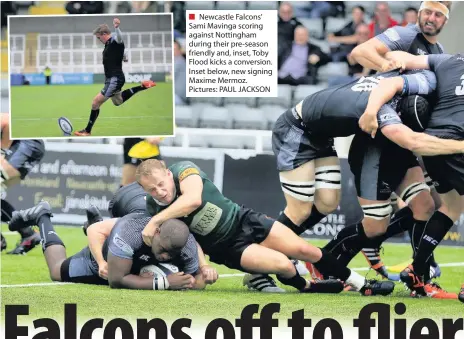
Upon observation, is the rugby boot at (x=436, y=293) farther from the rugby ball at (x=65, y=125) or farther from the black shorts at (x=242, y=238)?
the rugby ball at (x=65, y=125)

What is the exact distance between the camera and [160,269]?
670 centimetres

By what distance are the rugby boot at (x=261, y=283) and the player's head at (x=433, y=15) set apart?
191 cm

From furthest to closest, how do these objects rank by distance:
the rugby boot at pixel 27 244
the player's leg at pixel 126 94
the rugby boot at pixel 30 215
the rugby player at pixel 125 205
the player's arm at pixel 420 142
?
1. the rugby boot at pixel 27 244
2. the player's leg at pixel 126 94
3. the rugby boot at pixel 30 215
4. the rugby player at pixel 125 205
5. the player's arm at pixel 420 142

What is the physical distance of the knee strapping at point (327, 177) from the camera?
23.4 ft

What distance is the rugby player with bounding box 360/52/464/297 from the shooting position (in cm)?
638

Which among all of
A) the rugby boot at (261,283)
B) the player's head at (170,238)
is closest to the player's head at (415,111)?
the rugby boot at (261,283)

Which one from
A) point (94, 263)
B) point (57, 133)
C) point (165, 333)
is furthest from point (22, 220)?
point (165, 333)

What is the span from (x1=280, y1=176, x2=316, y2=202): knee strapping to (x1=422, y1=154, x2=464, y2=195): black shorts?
87cm

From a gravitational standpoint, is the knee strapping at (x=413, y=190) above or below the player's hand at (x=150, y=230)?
above

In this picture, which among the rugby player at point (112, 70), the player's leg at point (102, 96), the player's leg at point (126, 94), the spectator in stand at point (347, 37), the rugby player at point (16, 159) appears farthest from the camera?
the spectator in stand at point (347, 37)

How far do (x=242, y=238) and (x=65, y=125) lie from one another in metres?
2.99

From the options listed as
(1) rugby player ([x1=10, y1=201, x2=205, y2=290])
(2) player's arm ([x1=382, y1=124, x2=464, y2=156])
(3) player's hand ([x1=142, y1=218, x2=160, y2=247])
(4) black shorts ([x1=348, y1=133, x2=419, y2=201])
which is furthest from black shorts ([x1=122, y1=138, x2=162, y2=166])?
(2) player's arm ([x1=382, y1=124, x2=464, y2=156])

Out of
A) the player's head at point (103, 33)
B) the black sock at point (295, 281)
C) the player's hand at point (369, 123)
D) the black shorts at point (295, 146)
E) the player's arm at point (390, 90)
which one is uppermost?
the player's head at point (103, 33)

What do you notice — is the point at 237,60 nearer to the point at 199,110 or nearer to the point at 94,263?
the point at 94,263
